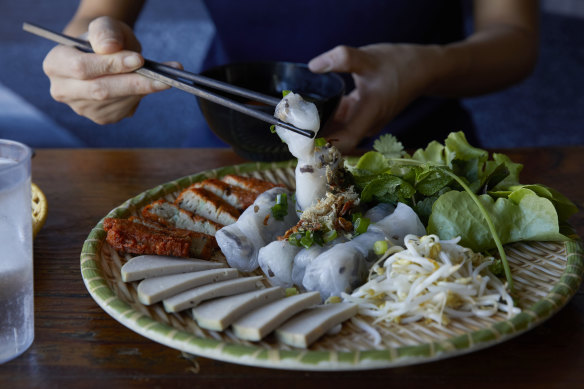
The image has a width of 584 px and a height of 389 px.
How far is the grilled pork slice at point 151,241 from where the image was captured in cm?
135

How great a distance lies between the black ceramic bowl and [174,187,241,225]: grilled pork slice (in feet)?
0.83

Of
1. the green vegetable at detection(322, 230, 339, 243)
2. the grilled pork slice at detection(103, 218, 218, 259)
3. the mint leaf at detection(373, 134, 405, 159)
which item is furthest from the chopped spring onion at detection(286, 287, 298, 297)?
the mint leaf at detection(373, 134, 405, 159)

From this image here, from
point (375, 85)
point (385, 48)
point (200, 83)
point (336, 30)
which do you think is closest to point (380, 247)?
point (200, 83)

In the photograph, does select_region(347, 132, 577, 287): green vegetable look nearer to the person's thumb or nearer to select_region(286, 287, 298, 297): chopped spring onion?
select_region(286, 287, 298, 297): chopped spring onion

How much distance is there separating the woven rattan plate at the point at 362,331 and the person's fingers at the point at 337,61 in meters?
0.84

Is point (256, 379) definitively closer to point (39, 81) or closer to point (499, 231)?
point (499, 231)

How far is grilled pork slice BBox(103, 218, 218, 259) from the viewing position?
53.2 inches

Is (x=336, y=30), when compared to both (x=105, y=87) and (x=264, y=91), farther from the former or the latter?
(x=105, y=87)

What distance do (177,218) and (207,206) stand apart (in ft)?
0.28

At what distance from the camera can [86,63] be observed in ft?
5.81

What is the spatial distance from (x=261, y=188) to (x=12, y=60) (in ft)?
10.3

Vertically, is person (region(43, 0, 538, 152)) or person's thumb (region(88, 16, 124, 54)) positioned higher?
person's thumb (region(88, 16, 124, 54))

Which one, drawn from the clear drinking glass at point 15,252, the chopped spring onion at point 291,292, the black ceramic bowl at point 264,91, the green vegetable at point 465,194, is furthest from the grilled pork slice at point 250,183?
the clear drinking glass at point 15,252

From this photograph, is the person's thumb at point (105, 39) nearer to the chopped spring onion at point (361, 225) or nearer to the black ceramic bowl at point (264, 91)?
the black ceramic bowl at point (264, 91)
